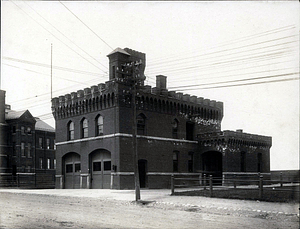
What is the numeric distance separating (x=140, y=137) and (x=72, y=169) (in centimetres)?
913

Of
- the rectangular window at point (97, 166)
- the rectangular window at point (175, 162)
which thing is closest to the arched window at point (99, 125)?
the rectangular window at point (97, 166)

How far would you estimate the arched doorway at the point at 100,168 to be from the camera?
34.6 metres

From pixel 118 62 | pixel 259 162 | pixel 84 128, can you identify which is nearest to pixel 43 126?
pixel 84 128

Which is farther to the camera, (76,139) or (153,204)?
(76,139)

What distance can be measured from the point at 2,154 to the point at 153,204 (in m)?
45.6

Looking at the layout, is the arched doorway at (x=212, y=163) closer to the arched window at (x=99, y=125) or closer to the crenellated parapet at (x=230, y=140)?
the crenellated parapet at (x=230, y=140)

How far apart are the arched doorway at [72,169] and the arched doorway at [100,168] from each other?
252cm

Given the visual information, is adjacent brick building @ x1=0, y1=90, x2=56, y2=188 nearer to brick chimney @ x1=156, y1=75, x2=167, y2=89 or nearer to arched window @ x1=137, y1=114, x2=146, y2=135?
brick chimney @ x1=156, y1=75, x2=167, y2=89

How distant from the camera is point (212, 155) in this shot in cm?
4194

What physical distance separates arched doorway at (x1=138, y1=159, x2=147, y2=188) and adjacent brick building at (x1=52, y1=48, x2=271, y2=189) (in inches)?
3.8

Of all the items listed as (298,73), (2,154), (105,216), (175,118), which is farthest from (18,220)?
(2,154)

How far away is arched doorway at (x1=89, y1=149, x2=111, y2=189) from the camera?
34.6m

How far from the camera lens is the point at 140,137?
116 feet

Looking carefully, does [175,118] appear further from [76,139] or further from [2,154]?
[2,154]
